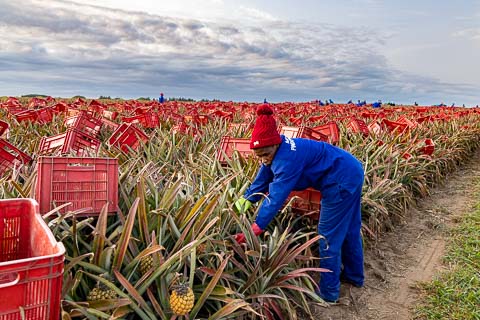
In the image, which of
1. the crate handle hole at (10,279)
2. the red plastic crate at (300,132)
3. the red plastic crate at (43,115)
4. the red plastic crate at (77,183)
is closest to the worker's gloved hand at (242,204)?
the red plastic crate at (77,183)

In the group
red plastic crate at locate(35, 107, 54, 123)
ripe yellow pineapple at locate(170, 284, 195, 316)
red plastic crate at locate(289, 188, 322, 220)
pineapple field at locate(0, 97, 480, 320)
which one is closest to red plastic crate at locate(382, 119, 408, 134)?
pineapple field at locate(0, 97, 480, 320)

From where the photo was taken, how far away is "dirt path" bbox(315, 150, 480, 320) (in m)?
3.50

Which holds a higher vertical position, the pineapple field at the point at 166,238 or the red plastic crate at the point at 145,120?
the red plastic crate at the point at 145,120

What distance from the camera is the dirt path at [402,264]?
3500 millimetres

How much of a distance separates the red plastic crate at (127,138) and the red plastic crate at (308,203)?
186 centimetres

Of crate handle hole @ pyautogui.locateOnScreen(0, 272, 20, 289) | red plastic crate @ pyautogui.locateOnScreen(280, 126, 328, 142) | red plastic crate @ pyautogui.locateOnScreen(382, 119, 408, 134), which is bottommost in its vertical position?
crate handle hole @ pyautogui.locateOnScreen(0, 272, 20, 289)

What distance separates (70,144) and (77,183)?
1.58m

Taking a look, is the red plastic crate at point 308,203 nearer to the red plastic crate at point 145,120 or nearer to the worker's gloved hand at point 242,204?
the worker's gloved hand at point 242,204

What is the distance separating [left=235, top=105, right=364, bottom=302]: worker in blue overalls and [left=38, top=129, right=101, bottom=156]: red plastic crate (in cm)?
168

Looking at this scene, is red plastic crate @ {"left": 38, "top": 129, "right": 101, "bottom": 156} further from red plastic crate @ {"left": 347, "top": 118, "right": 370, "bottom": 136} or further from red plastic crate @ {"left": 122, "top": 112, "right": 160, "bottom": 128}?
red plastic crate @ {"left": 347, "top": 118, "right": 370, "bottom": 136}

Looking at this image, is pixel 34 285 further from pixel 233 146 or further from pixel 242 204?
pixel 233 146

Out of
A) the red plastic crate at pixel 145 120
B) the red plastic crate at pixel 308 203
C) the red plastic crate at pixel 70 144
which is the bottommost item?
the red plastic crate at pixel 308 203

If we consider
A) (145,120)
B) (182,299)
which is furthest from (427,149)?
(182,299)

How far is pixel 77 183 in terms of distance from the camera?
2.71 metres
